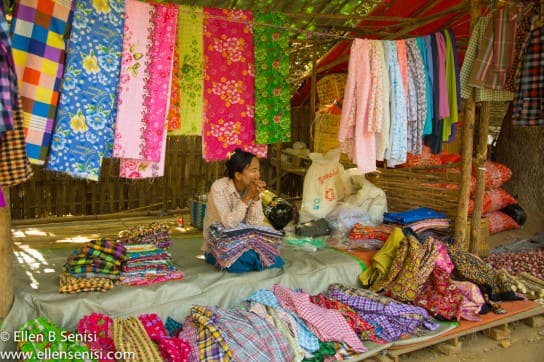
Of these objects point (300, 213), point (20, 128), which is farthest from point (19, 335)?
point (300, 213)

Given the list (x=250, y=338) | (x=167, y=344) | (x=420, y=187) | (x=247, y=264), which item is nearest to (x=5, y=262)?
(x=167, y=344)

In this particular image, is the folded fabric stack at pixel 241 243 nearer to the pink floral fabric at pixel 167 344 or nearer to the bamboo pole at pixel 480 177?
the pink floral fabric at pixel 167 344

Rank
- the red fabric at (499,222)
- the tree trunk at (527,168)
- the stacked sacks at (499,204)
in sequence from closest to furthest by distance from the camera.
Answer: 1. the stacked sacks at (499,204)
2. the red fabric at (499,222)
3. the tree trunk at (527,168)

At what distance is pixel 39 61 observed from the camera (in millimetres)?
2943

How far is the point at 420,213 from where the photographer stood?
515 cm

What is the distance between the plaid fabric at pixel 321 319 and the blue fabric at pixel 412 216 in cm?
176

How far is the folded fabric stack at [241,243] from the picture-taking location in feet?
12.2

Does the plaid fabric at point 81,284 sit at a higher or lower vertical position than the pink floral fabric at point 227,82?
lower

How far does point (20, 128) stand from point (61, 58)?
599 mm

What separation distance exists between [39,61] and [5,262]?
1223mm

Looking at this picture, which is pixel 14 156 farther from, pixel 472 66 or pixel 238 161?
pixel 472 66

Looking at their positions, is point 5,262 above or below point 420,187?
below

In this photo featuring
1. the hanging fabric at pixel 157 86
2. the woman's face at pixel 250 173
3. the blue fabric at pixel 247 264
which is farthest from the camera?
the woman's face at pixel 250 173

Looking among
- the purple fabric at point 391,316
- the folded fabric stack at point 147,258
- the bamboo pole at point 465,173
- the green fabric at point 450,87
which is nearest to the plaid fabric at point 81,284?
the folded fabric stack at point 147,258
